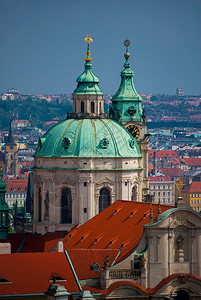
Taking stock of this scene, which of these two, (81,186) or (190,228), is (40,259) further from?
(81,186)

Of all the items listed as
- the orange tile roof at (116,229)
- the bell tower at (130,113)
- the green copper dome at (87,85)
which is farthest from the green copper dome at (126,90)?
the orange tile roof at (116,229)

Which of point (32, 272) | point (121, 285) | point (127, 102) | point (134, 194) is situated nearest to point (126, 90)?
point (127, 102)

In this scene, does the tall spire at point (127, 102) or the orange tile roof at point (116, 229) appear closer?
the orange tile roof at point (116, 229)

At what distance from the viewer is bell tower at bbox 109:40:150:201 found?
105312 millimetres

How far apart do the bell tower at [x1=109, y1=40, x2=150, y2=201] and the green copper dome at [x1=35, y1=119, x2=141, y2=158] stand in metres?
10.5

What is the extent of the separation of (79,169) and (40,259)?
679 inches

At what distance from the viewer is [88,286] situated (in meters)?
75.1

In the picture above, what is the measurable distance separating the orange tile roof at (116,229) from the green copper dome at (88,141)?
14.3 ft

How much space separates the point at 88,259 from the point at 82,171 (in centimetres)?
1424

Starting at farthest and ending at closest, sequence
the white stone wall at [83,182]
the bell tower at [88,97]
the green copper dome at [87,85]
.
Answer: the green copper dome at [87,85], the bell tower at [88,97], the white stone wall at [83,182]

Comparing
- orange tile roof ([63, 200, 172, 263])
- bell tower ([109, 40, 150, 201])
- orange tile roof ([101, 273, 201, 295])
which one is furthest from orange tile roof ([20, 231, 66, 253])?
orange tile roof ([101, 273, 201, 295])

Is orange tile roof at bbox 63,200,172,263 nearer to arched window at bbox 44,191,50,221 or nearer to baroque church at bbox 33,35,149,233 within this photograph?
baroque church at bbox 33,35,149,233

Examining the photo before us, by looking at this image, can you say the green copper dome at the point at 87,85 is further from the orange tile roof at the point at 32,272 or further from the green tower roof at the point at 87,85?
the orange tile roof at the point at 32,272

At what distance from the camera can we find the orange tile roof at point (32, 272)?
7238 centimetres
